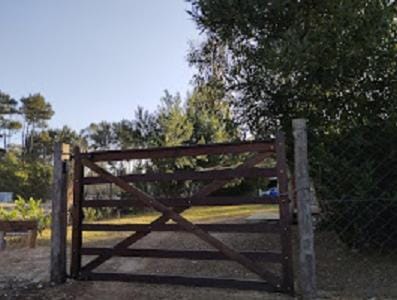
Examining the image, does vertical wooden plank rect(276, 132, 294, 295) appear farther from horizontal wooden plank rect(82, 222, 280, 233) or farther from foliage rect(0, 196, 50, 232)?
foliage rect(0, 196, 50, 232)

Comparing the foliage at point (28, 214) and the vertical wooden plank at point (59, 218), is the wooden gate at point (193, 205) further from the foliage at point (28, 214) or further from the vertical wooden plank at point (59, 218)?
the foliage at point (28, 214)

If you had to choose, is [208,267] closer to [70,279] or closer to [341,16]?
[70,279]

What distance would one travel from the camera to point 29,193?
1240 inches

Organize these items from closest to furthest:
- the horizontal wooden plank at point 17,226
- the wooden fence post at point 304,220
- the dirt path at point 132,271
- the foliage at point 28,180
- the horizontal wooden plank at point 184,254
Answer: the wooden fence post at point 304,220, the horizontal wooden plank at point 184,254, the dirt path at point 132,271, the horizontal wooden plank at point 17,226, the foliage at point 28,180

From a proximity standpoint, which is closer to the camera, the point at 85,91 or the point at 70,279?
the point at 70,279

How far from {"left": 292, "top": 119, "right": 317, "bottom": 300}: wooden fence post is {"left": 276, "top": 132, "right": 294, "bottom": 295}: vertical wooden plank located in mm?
117

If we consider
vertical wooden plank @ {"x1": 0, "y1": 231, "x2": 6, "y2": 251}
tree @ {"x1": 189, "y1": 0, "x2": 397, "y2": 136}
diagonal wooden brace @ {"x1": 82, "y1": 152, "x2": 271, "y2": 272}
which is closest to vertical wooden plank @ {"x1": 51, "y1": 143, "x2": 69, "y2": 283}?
diagonal wooden brace @ {"x1": 82, "y1": 152, "x2": 271, "y2": 272}

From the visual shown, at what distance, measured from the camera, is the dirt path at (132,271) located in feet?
18.1

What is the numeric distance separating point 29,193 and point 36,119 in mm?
26636

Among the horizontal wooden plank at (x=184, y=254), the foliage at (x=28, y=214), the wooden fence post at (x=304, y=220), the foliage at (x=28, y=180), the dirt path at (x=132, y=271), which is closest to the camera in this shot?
the wooden fence post at (x=304, y=220)

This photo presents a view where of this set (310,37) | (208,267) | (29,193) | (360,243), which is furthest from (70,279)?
(29,193)

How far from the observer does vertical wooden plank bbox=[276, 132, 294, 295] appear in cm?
529

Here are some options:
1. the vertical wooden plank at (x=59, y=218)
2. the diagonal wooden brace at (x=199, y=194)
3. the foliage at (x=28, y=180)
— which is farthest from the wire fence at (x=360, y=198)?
the foliage at (x=28, y=180)

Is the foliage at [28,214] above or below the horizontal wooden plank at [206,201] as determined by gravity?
below
